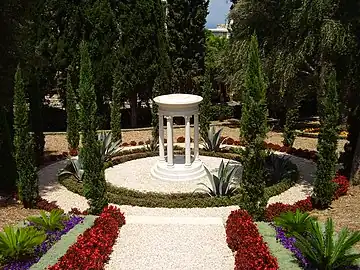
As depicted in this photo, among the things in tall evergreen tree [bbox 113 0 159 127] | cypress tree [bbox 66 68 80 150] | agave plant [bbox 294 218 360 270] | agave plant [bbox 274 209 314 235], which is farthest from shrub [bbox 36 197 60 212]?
tall evergreen tree [bbox 113 0 159 127]

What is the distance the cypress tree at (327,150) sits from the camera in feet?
40.8

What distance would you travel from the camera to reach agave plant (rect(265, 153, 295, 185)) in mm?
16094

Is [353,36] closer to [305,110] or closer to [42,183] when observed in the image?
[42,183]

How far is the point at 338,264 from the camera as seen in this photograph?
8.03 m

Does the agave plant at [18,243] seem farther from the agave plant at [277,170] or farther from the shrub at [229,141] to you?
the shrub at [229,141]

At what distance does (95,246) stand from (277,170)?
901 centimetres

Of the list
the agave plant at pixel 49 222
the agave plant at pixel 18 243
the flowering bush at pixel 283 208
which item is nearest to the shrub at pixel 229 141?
the flowering bush at pixel 283 208

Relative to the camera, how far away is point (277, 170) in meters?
16.5

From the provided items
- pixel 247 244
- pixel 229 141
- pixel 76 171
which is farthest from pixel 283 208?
pixel 229 141

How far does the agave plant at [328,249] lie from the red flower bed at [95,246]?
13.1 feet

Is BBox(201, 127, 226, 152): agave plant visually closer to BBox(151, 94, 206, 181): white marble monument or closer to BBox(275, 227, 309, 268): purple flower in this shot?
BBox(151, 94, 206, 181): white marble monument

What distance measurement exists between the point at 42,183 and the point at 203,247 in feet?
28.0

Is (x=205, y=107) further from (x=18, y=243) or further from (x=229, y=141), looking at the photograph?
(x=18, y=243)

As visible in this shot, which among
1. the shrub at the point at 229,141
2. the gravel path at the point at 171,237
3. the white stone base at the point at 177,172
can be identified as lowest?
the gravel path at the point at 171,237
